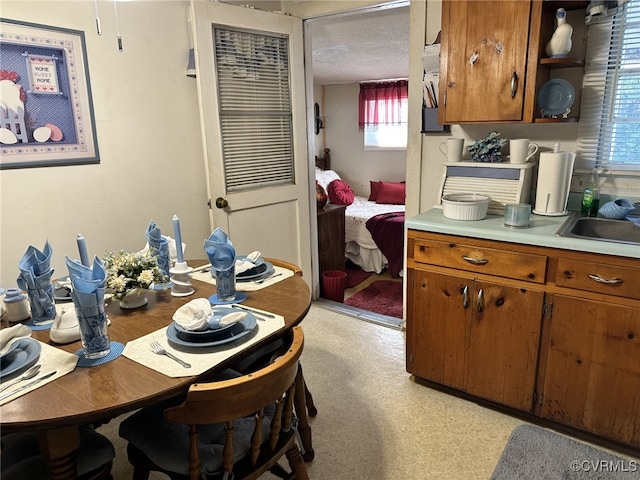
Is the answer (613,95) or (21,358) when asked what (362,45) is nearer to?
(613,95)

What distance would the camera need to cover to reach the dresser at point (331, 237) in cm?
395

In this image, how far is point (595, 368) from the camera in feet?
5.82

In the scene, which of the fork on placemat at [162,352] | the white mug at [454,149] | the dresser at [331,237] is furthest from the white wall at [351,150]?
the fork on placemat at [162,352]

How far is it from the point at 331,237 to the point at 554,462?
277cm

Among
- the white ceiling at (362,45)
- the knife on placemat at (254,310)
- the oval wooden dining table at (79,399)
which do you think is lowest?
the oval wooden dining table at (79,399)

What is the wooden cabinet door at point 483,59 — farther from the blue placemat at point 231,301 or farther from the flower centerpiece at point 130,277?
the flower centerpiece at point 130,277

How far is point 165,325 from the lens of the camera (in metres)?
1.49

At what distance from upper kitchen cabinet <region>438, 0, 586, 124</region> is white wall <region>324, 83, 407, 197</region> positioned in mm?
4136

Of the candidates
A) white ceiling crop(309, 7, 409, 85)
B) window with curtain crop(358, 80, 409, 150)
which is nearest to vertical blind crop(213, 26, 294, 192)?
white ceiling crop(309, 7, 409, 85)

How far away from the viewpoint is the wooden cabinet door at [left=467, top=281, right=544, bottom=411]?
1897mm

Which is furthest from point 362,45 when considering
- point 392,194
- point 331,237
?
point 392,194

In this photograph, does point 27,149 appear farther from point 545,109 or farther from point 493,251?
point 545,109

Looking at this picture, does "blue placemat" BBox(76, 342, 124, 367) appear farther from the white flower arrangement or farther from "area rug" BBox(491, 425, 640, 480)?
"area rug" BBox(491, 425, 640, 480)

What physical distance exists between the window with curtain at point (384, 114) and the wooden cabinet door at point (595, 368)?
4.65 m
